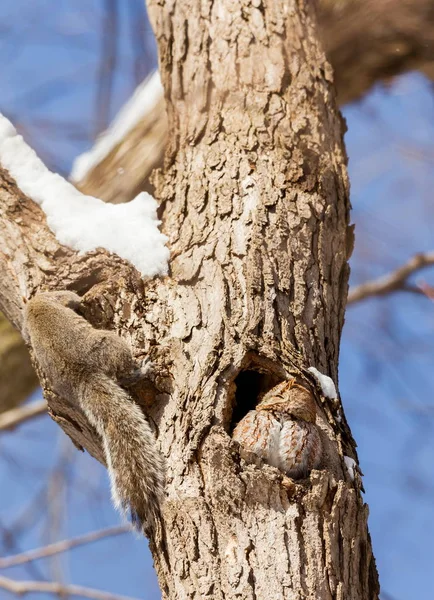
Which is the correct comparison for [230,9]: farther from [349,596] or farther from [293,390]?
[349,596]

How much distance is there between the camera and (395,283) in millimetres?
4641

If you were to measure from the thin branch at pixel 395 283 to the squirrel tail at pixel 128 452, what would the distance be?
2733mm

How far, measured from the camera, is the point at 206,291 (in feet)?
7.58

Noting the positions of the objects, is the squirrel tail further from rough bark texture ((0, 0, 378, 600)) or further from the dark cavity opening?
the dark cavity opening

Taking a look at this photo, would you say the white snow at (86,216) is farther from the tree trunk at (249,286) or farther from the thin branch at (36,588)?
the thin branch at (36,588)

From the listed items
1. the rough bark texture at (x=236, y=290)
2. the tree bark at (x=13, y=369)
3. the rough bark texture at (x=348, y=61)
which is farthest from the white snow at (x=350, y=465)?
the tree bark at (x=13, y=369)

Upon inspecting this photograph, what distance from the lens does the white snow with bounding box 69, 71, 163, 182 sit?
13.8 ft

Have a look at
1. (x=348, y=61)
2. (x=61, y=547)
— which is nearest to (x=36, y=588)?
(x=61, y=547)

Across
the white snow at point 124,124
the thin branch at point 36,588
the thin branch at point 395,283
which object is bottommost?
the thin branch at point 36,588

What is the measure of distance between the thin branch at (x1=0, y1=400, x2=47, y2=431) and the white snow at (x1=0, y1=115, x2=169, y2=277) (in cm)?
184

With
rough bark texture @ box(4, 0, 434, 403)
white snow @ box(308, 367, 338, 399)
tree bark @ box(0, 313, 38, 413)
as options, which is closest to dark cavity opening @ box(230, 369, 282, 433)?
white snow @ box(308, 367, 338, 399)

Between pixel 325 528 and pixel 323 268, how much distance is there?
0.95 metres

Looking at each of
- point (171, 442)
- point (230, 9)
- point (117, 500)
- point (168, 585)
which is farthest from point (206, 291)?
point (230, 9)

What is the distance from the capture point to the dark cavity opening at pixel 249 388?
2180 mm
